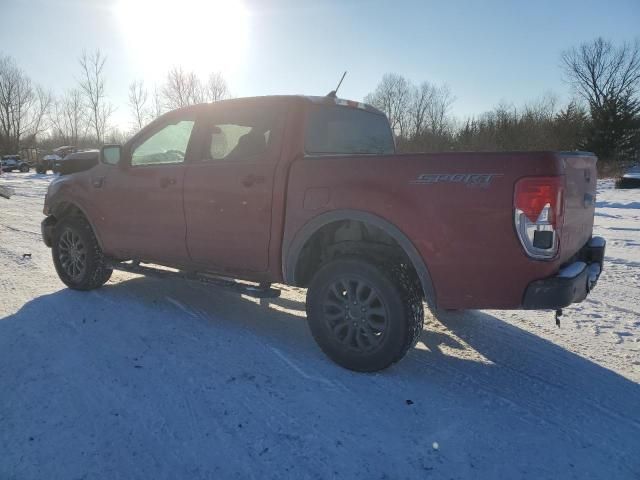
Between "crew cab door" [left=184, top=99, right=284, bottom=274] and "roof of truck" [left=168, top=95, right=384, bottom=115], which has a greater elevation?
"roof of truck" [left=168, top=95, right=384, bottom=115]

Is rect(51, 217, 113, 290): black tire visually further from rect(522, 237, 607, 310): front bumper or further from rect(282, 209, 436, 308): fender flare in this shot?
rect(522, 237, 607, 310): front bumper

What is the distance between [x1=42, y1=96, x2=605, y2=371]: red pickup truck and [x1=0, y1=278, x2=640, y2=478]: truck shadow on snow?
0.45 meters

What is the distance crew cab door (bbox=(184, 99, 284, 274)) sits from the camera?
3.58 metres

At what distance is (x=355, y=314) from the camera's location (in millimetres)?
3240

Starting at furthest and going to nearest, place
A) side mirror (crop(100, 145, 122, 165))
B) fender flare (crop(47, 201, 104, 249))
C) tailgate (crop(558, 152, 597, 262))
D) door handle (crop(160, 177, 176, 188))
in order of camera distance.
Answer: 1. fender flare (crop(47, 201, 104, 249))
2. side mirror (crop(100, 145, 122, 165))
3. door handle (crop(160, 177, 176, 188))
4. tailgate (crop(558, 152, 597, 262))

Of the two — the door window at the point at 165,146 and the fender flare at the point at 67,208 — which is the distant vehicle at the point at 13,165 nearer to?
the fender flare at the point at 67,208

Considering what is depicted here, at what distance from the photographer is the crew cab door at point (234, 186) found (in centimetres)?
358

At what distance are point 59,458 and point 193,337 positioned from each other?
1579mm

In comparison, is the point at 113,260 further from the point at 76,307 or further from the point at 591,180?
the point at 591,180

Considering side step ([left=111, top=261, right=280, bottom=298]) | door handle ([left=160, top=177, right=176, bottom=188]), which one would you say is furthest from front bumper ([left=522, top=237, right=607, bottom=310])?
door handle ([left=160, top=177, right=176, bottom=188])

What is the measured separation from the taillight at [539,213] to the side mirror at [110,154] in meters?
3.80

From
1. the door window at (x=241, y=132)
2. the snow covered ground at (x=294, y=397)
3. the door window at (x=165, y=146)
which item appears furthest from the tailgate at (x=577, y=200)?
the door window at (x=165, y=146)

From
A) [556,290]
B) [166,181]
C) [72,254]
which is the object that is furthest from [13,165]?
[556,290]

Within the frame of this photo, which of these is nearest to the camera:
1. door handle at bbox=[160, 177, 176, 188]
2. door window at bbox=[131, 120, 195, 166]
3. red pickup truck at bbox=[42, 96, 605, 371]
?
red pickup truck at bbox=[42, 96, 605, 371]
